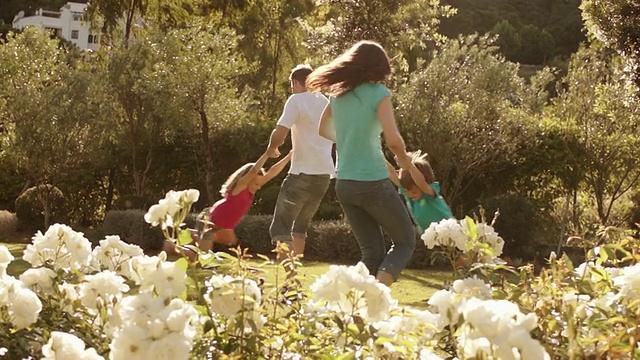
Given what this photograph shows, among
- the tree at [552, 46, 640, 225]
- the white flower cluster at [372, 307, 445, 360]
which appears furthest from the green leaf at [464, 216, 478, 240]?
the tree at [552, 46, 640, 225]

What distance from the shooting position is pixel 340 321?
2.63 meters

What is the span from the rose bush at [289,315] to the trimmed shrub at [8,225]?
1631 cm

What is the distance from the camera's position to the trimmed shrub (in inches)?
751

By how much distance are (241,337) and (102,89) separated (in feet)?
53.4

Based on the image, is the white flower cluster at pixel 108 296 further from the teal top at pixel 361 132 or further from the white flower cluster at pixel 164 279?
the teal top at pixel 361 132

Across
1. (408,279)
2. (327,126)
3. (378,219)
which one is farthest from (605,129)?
(378,219)

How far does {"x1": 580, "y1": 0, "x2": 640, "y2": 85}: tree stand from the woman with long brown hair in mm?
9139

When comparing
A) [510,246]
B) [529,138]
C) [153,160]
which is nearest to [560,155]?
[529,138]

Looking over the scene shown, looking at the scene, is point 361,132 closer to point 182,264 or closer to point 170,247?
point 170,247

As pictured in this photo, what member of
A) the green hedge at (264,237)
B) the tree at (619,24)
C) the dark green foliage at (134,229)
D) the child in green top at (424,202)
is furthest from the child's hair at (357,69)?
the dark green foliage at (134,229)

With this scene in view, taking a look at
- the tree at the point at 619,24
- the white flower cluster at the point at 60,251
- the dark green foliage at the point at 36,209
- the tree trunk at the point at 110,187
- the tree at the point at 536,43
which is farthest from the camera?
the tree at the point at 536,43

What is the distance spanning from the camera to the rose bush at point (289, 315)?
7.29 ft

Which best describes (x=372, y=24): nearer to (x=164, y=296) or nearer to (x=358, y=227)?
(x=358, y=227)

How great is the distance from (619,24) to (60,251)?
1242cm
